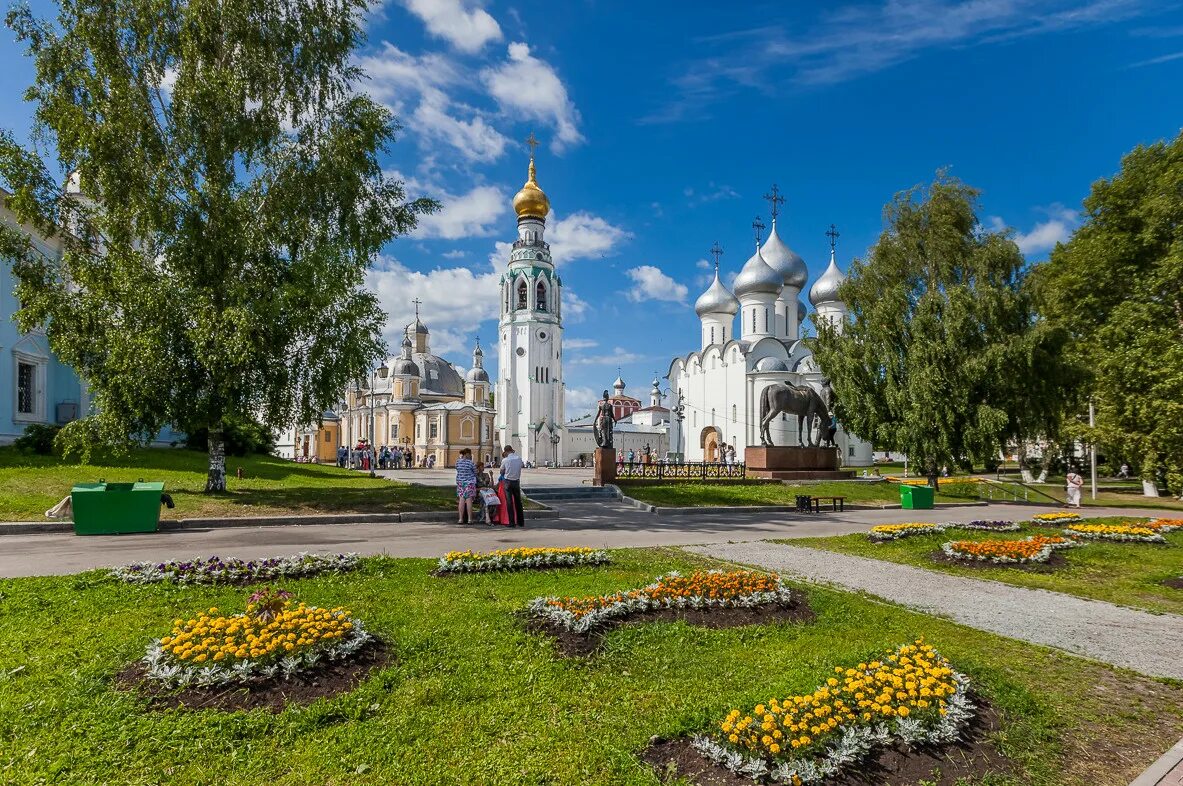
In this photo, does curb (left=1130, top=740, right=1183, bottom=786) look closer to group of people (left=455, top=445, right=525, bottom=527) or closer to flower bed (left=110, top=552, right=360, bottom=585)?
flower bed (left=110, top=552, right=360, bottom=585)

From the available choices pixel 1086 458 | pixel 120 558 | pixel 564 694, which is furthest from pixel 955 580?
pixel 1086 458

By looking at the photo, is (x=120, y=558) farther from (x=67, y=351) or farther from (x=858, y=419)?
(x=858, y=419)

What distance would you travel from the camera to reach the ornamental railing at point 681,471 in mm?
25000

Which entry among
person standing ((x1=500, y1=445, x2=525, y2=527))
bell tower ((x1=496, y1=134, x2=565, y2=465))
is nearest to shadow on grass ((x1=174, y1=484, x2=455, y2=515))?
person standing ((x1=500, y1=445, x2=525, y2=527))

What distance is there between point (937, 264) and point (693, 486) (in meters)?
15.7

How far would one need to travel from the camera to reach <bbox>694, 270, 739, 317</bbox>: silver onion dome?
5956cm

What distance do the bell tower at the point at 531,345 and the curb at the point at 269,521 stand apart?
52.4 metres

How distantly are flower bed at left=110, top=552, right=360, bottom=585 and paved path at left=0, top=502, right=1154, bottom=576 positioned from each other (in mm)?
1535

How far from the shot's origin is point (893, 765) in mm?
3678

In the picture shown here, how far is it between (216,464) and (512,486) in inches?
320

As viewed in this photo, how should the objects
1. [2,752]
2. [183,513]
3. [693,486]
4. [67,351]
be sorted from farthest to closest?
[693,486] < [67,351] < [183,513] < [2,752]

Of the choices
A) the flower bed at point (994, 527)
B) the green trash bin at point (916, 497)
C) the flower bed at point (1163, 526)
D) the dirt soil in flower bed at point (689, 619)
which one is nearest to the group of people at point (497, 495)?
the dirt soil in flower bed at point (689, 619)

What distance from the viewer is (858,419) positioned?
26.6m

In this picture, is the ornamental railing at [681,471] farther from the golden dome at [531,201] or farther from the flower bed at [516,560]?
the golden dome at [531,201]
